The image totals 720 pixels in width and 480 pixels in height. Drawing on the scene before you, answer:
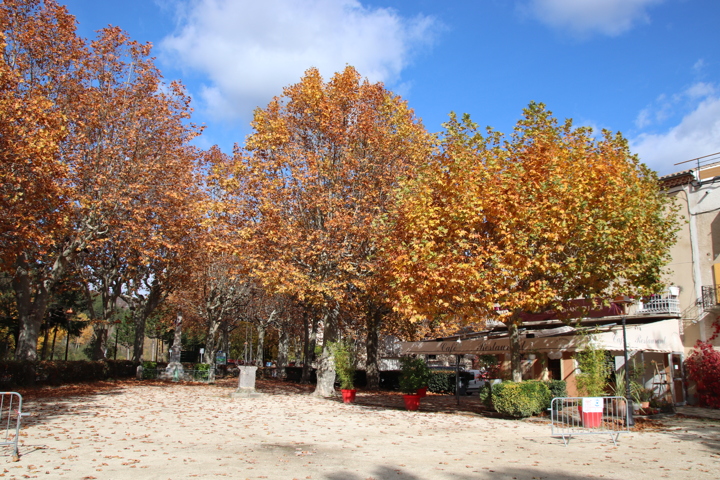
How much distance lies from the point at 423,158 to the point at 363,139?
2751mm

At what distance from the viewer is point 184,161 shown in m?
26.8

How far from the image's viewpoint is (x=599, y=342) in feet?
51.5

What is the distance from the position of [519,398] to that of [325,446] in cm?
799

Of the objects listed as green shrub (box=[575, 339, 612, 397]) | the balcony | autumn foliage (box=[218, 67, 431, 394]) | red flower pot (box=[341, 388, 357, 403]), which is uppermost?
autumn foliage (box=[218, 67, 431, 394])

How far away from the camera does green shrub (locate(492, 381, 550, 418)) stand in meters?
16.1

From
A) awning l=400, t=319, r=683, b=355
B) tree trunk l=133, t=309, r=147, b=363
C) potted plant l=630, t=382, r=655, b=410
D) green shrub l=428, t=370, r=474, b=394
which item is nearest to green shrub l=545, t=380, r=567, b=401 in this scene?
awning l=400, t=319, r=683, b=355

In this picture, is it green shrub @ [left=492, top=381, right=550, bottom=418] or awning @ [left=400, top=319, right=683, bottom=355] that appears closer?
awning @ [left=400, top=319, right=683, bottom=355]

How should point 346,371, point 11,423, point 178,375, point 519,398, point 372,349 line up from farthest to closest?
point 178,375 < point 372,349 < point 346,371 < point 519,398 < point 11,423

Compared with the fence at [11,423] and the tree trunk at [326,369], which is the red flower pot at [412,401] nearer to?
the tree trunk at [326,369]

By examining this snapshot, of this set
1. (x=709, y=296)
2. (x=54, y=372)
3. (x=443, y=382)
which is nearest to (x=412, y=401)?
(x=443, y=382)

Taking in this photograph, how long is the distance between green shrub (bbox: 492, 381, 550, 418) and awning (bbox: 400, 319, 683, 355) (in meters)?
1.50

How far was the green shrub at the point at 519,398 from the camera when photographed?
16125 mm

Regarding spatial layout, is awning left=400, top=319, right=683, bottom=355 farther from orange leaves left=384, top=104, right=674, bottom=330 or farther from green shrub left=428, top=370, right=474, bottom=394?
green shrub left=428, top=370, right=474, bottom=394

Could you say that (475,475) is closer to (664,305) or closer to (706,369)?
(706,369)
